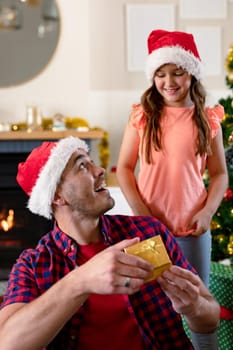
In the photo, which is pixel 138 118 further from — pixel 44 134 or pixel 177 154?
pixel 44 134

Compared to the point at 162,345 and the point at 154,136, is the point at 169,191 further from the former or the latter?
the point at 162,345

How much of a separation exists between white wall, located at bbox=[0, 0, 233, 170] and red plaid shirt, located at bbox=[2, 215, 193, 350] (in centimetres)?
252

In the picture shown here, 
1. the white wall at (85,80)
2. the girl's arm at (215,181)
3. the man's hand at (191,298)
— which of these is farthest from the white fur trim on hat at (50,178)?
the white wall at (85,80)

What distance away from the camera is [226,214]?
257 cm

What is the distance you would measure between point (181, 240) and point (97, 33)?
228 cm

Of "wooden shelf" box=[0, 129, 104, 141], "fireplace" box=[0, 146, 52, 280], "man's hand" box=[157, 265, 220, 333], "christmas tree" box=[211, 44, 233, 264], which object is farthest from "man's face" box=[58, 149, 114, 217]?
"fireplace" box=[0, 146, 52, 280]

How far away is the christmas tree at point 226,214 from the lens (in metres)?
2.55

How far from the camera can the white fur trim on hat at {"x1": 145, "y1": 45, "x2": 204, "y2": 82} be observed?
2.00 m

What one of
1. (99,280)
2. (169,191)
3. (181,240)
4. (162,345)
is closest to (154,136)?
(169,191)

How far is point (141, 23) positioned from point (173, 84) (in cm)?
201

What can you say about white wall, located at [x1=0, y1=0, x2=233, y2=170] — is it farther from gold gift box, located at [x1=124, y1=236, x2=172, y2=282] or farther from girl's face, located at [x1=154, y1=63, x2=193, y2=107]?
gold gift box, located at [x1=124, y1=236, x2=172, y2=282]

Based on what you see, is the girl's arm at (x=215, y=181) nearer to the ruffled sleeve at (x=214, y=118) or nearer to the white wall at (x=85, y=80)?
the ruffled sleeve at (x=214, y=118)

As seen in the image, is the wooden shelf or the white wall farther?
the white wall

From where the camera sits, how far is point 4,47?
3.75 m
